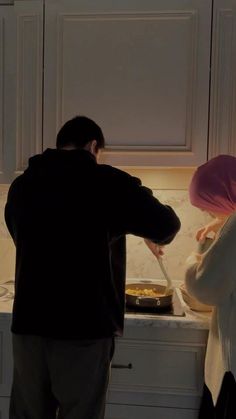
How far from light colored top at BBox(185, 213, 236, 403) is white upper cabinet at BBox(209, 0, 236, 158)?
473 mm

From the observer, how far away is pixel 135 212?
1194 millimetres

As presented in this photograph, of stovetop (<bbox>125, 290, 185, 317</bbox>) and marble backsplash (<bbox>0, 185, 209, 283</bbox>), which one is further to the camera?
marble backsplash (<bbox>0, 185, 209, 283</bbox>)

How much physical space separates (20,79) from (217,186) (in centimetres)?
86

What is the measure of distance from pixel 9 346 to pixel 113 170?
745mm

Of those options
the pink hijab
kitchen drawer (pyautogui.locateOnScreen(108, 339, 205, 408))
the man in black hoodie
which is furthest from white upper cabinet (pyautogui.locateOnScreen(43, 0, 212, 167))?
kitchen drawer (pyautogui.locateOnScreen(108, 339, 205, 408))

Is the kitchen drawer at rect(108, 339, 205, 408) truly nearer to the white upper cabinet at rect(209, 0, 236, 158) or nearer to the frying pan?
the frying pan

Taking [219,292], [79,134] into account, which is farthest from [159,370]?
[79,134]

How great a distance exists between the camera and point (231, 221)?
3.89ft

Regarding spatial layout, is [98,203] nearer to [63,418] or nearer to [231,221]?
[231,221]

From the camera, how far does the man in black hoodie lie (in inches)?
46.7

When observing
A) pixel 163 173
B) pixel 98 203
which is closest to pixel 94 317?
pixel 98 203

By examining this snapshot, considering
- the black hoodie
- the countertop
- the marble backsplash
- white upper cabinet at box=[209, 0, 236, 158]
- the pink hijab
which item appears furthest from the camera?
the marble backsplash

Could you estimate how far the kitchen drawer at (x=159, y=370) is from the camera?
4.78 ft

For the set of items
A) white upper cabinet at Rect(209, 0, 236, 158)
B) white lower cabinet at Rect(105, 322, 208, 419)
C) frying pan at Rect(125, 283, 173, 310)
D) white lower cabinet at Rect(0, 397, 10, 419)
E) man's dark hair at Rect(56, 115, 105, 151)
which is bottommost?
white lower cabinet at Rect(0, 397, 10, 419)
